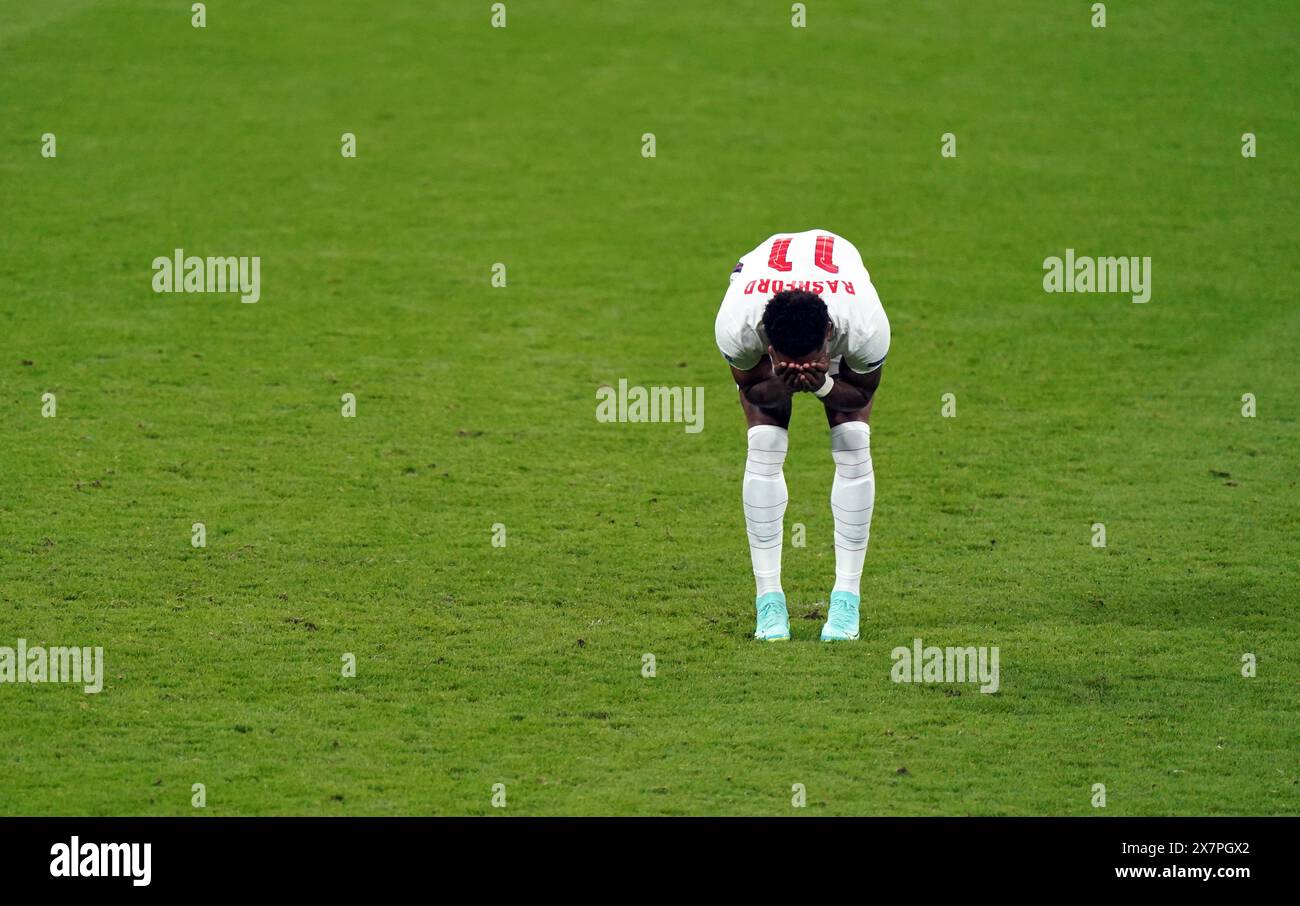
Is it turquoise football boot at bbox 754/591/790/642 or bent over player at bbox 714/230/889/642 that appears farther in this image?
turquoise football boot at bbox 754/591/790/642

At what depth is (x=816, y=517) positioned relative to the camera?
11617 millimetres

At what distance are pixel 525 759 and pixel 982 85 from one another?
53.6 ft

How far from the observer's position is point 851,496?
8922mm

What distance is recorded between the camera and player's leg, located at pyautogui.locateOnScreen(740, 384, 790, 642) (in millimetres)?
8781

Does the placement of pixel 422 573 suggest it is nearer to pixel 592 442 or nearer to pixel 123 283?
pixel 592 442

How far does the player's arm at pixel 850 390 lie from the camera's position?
8734mm
